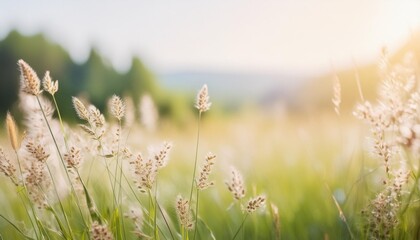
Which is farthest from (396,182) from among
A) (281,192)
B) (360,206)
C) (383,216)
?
(281,192)

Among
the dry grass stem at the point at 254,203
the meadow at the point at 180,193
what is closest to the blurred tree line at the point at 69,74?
the meadow at the point at 180,193

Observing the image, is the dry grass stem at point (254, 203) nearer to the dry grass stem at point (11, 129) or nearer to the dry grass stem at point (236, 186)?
the dry grass stem at point (236, 186)

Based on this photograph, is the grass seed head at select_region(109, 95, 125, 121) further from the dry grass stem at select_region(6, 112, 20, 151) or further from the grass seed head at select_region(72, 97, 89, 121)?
the dry grass stem at select_region(6, 112, 20, 151)

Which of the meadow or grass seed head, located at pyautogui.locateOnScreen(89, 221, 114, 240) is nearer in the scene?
grass seed head, located at pyautogui.locateOnScreen(89, 221, 114, 240)

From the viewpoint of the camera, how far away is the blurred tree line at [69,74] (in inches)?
1298

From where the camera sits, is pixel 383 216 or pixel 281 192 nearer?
pixel 383 216

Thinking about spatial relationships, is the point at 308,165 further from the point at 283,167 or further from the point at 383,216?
the point at 383,216

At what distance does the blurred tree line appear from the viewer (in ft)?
108

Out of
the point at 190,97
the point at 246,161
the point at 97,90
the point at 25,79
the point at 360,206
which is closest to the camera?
the point at 25,79

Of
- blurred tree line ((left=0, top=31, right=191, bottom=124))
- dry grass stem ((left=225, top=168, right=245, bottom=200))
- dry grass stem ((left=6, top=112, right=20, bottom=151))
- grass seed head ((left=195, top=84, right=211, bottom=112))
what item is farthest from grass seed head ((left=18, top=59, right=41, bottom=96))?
blurred tree line ((left=0, top=31, right=191, bottom=124))

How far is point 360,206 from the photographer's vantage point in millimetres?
2525

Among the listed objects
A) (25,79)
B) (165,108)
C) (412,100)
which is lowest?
(165,108)

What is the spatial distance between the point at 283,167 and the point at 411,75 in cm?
285

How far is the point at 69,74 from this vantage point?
3747 centimetres
